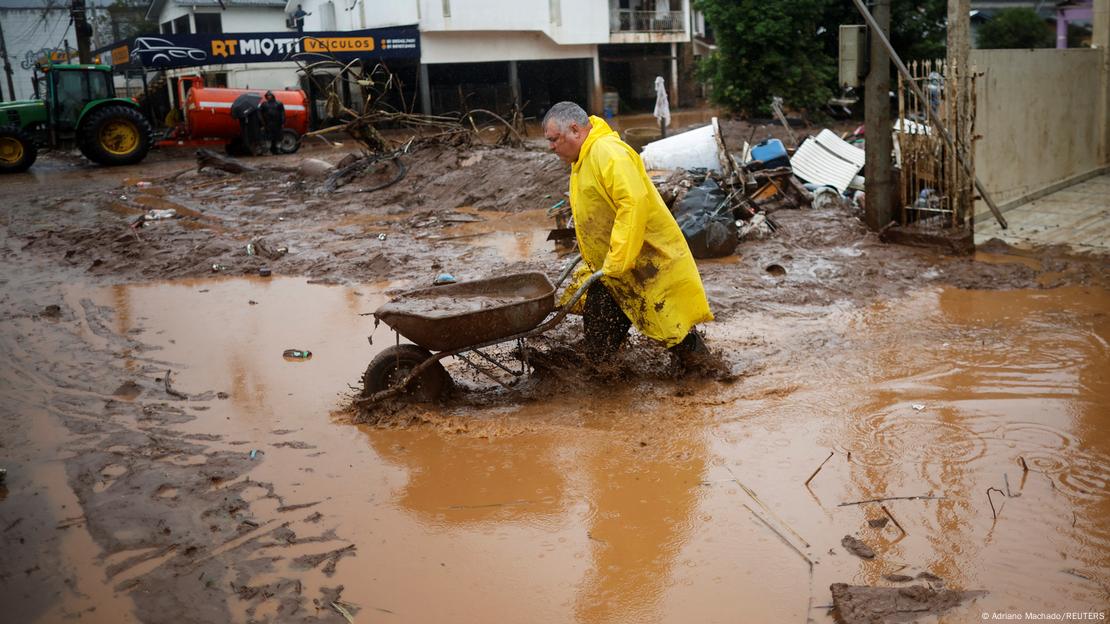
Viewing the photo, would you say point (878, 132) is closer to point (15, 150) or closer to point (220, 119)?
point (220, 119)

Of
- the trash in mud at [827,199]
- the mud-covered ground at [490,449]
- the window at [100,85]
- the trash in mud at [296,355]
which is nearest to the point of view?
the mud-covered ground at [490,449]

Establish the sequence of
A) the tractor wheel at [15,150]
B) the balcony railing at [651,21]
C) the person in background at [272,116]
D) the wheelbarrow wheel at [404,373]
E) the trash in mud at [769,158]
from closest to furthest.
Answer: the wheelbarrow wheel at [404,373] < the trash in mud at [769,158] < the tractor wheel at [15,150] < the person in background at [272,116] < the balcony railing at [651,21]

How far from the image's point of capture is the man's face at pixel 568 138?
16.9 feet

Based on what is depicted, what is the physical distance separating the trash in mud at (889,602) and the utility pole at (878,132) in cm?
Answer: 672

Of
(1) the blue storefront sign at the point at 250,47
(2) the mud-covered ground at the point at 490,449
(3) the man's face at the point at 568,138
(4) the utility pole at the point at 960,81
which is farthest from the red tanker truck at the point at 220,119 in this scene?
(3) the man's face at the point at 568,138

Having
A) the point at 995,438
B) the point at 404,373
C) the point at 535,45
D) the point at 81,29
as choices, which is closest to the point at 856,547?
the point at 995,438

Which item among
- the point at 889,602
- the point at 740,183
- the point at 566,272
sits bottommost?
the point at 889,602

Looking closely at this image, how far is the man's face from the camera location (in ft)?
16.9

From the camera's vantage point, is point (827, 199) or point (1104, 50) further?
point (1104, 50)

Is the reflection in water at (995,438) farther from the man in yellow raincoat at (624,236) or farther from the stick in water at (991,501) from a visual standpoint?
the man in yellow raincoat at (624,236)

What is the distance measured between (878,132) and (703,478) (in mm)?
6079

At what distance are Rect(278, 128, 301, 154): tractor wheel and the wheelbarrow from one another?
18880mm

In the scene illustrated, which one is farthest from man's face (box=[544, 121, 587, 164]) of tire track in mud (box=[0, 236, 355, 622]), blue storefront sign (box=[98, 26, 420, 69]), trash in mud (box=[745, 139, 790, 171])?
blue storefront sign (box=[98, 26, 420, 69])

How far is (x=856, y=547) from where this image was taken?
145 inches
